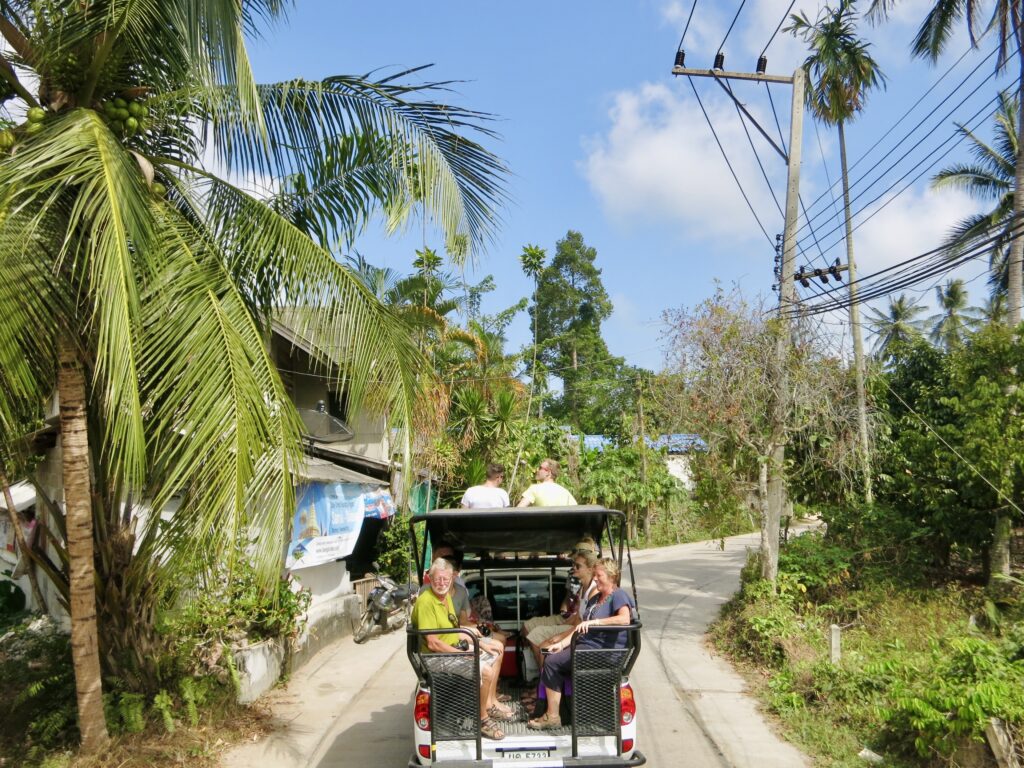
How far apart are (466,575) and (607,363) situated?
3704 centimetres

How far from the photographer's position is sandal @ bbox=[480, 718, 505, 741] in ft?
18.9

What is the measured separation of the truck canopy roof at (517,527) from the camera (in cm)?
684

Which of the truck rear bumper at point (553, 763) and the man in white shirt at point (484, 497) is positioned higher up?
the man in white shirt at point (484, 497)

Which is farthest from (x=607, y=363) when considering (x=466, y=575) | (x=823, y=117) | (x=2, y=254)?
(x=2, y=254)

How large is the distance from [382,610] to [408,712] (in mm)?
4651

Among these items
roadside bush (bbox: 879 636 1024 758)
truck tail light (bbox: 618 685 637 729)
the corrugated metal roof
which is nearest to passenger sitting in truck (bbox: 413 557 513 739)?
truck tail light (bbox: 618 685 637 729)

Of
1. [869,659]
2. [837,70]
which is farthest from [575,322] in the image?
[869,659]

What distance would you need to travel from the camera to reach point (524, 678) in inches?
281

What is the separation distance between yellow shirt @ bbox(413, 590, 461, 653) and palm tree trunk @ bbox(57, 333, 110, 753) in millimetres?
2532

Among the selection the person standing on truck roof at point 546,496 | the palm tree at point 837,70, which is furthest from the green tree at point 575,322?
the person standing on truck roof at point 546,496

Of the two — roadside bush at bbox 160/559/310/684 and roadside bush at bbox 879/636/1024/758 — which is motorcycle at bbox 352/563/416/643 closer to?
roadside bush at bbox 160/559/310/684

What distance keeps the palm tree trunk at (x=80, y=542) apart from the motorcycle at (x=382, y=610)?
6433 millimetres

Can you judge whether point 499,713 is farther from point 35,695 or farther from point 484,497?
point 35,695

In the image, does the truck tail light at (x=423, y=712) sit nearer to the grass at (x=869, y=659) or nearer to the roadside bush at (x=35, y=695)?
the roadside bush at (x=35, y=695)
